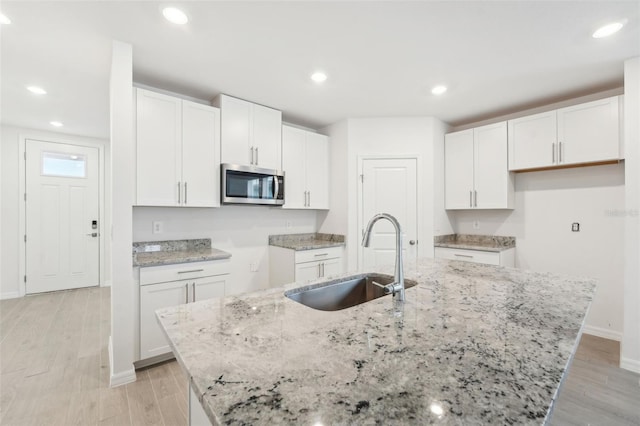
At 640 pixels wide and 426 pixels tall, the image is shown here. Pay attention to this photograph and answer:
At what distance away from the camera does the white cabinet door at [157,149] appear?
247 centimetres

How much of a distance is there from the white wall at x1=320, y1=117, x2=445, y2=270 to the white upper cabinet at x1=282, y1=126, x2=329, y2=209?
0.90 feet

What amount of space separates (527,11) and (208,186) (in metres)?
2.83

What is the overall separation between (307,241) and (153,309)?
6.59 feet

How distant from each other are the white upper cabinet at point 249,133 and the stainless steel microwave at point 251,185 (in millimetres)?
108

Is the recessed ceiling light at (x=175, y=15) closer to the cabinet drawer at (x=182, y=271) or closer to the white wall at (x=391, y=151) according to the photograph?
the cabinet drawer at (x=182, y=271)

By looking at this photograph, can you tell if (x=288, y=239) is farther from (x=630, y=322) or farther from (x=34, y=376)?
(x=630, y=322)

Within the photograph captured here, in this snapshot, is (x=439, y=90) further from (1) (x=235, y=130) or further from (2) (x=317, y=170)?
(1) (x=235, y=130)

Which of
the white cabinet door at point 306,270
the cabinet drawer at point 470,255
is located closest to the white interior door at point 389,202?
the cabinet drawer at point 470,255

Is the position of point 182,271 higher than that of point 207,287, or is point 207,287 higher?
point 182,271

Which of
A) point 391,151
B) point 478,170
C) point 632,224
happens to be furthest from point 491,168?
point 632,224

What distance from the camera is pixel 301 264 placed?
3289 millimetres

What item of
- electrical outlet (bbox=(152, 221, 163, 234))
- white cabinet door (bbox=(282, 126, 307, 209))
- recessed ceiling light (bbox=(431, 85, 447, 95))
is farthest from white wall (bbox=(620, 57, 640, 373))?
electrical outlet (bbox=(152, 221, 163, 234))

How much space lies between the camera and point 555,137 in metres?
3.02

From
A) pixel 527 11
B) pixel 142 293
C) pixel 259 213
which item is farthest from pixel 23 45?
pixel 527 11
